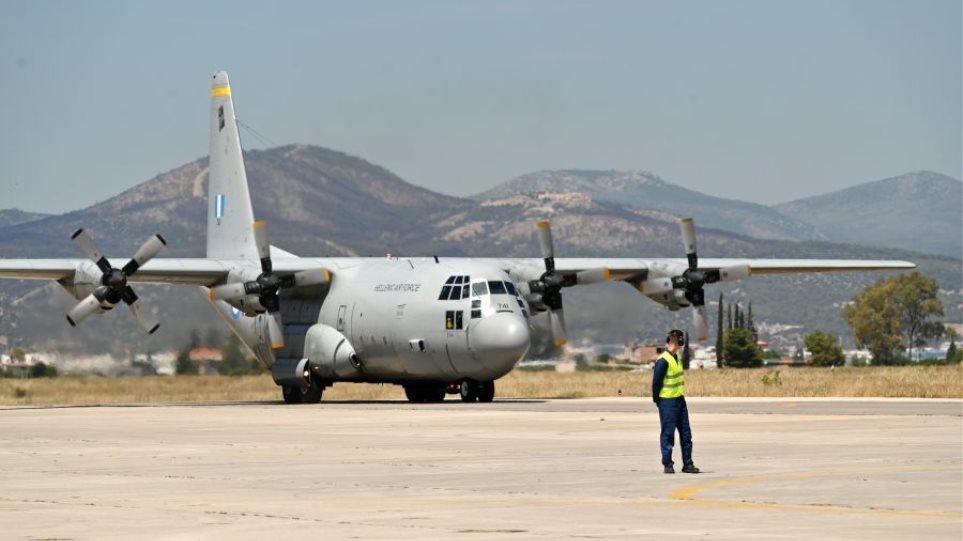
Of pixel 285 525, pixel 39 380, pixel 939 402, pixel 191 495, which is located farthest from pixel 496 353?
pixel 285 525

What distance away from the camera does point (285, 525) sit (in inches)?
599

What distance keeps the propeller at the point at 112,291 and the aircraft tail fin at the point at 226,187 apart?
840 centimetres

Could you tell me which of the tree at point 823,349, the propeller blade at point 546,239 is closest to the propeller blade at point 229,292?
the propeller blade at point 546,239

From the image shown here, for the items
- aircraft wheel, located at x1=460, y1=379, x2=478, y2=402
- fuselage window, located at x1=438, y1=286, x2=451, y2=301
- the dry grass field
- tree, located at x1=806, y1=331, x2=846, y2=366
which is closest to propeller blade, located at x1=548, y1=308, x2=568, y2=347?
aircraft wheel, located at x1=460, y1=379, x2=478, y2=402

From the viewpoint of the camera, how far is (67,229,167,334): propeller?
4353cm

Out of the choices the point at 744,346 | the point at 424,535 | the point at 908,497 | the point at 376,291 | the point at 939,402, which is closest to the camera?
the point at 424,535

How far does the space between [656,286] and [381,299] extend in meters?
8.82

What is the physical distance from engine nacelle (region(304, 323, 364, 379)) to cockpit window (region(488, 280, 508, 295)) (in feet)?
17.2

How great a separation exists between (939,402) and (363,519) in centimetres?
2826

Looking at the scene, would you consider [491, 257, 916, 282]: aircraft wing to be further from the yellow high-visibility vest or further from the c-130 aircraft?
the yellow high-visibility vest

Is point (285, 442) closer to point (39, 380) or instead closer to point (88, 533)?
point (88, 533)

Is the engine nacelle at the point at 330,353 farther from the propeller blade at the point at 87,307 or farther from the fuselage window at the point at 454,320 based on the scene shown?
the propeller blade at the point at 87,307

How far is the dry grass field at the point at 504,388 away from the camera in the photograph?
50906 millimetres

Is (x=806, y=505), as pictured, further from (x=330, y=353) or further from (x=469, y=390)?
(x=330, y=353)
